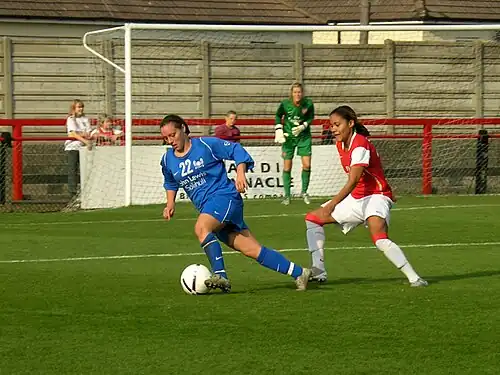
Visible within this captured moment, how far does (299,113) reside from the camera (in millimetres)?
19812

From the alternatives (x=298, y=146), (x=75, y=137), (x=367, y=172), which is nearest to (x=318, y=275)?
(x=367, y=172)

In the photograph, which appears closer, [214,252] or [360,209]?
[214,252]

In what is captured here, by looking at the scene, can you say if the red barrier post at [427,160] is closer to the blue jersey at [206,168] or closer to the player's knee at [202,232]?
the blue jersey at [206,168]

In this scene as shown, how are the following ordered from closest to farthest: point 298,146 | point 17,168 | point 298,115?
point 298,115, point 298,146, point 17,168

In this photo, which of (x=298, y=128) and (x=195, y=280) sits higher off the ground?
(x=298, y=128)

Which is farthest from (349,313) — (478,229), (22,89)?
(22,89)

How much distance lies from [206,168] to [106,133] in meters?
10.9

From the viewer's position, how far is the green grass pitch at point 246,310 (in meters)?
7.62

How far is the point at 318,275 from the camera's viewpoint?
10.9 meters

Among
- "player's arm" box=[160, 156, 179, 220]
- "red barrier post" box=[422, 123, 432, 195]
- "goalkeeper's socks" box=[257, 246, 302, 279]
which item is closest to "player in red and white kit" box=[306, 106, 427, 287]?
"goalkeeper's socks" box=[257, 246, 302, 279]

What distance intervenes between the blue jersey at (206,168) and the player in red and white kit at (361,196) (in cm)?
79

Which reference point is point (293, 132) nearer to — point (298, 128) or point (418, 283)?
point (298, 128)

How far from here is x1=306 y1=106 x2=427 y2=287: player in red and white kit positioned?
10.4 metres

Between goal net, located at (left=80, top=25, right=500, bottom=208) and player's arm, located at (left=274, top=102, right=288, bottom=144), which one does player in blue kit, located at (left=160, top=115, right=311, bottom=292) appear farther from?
goal net, located at (left=80, top=25, right=500, bottom=208)
